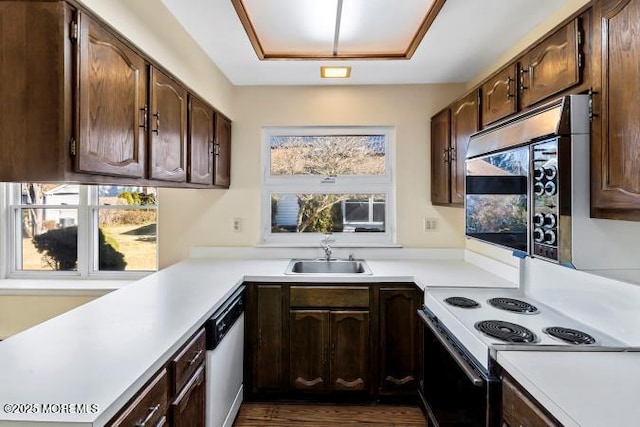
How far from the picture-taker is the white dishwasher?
166 cm

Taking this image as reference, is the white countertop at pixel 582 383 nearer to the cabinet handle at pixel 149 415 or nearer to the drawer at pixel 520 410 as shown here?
the drawer at pixel 520 410

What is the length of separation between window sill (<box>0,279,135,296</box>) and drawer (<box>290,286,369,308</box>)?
1320mm

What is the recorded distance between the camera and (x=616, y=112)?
1.12 metres

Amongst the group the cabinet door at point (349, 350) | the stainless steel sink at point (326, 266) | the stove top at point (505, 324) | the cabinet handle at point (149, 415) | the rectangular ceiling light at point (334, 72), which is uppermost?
the rectangular ceiling light at point (334, 72)

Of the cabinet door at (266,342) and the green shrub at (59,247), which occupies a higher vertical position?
the green shrub at (59,247)

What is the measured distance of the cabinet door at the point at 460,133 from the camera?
2.13 m

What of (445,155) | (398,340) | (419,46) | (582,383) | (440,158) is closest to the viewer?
(582,383)

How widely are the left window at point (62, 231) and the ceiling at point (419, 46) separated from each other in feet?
4.32

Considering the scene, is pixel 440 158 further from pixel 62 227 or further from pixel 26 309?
pixel 26 309

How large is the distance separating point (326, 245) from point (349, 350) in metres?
0.85

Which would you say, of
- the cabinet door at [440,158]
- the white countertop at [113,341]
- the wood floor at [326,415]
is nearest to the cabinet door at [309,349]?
the wood floor at [326,415]

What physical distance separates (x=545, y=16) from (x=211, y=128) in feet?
6.79

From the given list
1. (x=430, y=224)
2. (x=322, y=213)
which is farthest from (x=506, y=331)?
(x=322, y=213)

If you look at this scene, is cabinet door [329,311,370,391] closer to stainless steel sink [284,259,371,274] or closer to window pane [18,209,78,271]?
stainless steel sink [284,259,371,274]
